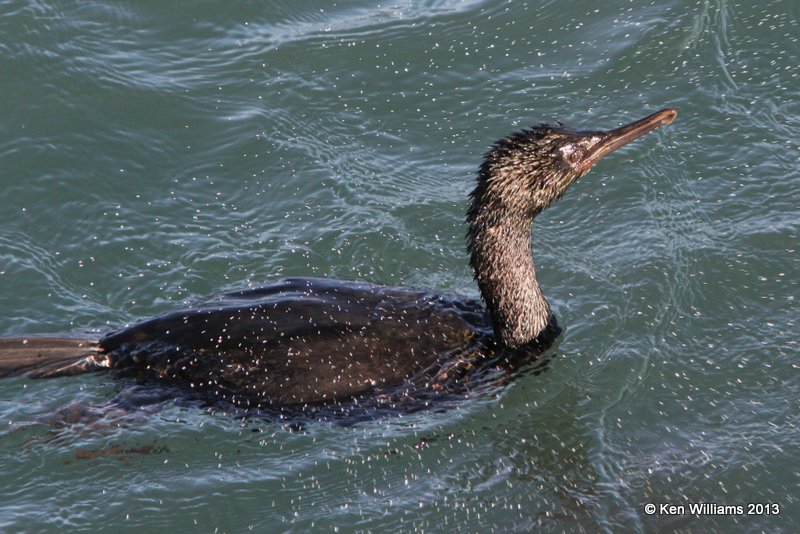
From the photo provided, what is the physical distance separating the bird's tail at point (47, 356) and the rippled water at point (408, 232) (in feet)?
0.39

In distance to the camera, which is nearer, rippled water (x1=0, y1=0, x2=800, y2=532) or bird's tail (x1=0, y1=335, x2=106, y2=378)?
rippled water (x1=0, y1=0, x2=800, y2=532)

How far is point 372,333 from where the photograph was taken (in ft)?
23.5

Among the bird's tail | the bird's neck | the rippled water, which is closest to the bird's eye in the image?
the bird's neck

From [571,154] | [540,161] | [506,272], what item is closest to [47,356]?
[506,272]

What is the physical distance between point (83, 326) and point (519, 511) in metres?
3.18

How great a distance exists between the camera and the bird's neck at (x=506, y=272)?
25.4 ft

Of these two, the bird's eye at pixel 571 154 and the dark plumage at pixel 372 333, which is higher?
the bird's eye at pixel 571 154

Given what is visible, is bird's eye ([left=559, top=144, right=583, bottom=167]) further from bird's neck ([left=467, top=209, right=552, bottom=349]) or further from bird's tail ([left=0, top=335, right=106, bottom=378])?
bird's tail ([left=0, top=335, right=106, bottom=378])

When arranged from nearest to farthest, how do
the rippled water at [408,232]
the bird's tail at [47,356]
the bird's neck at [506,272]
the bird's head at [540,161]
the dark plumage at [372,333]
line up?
the rippled water at [408,232] < the dark plumage at [372,333] < the bird's tail at [47,356] < the bird's head at [540,161] < the bird's neck at [506,272]

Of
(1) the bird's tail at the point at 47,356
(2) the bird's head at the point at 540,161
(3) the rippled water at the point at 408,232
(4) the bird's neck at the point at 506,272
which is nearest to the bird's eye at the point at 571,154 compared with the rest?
(2) the bird's head at the point at 540,161

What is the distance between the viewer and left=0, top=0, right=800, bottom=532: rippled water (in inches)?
271

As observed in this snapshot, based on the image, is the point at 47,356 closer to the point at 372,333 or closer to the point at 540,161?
the point at 372,333

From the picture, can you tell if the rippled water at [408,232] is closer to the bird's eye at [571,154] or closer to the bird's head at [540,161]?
the bird's head at [540,161]

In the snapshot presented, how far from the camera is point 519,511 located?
22.3ft
